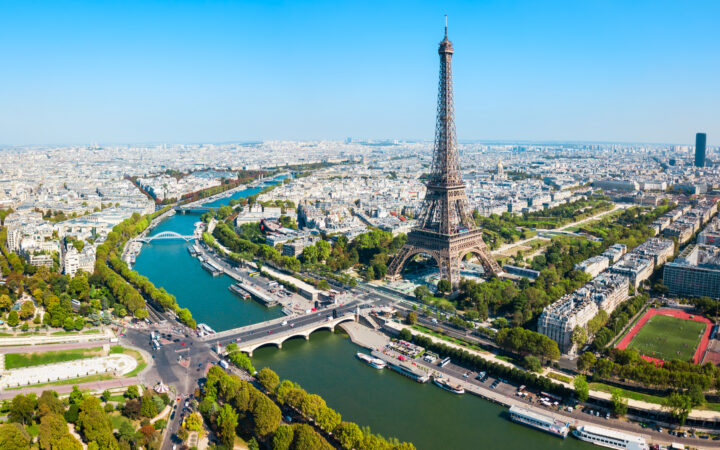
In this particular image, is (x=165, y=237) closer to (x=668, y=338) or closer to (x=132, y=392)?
(x=132, y=392)

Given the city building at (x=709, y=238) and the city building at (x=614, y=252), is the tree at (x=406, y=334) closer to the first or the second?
the city building at (x=614, y=252)

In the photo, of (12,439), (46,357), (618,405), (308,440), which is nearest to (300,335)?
(308,440)

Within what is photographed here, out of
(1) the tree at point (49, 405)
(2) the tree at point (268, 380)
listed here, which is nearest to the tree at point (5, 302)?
(1) the tree at point (49, 405)

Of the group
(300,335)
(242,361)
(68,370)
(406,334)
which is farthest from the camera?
(300,335)

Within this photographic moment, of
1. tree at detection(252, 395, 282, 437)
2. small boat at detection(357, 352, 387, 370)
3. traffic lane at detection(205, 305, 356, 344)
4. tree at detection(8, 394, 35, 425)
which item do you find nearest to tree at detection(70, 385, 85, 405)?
tree at detection(8, 394, 35, 425)

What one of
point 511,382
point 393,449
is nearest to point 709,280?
point 511,382

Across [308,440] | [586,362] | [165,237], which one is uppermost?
[165,237]
